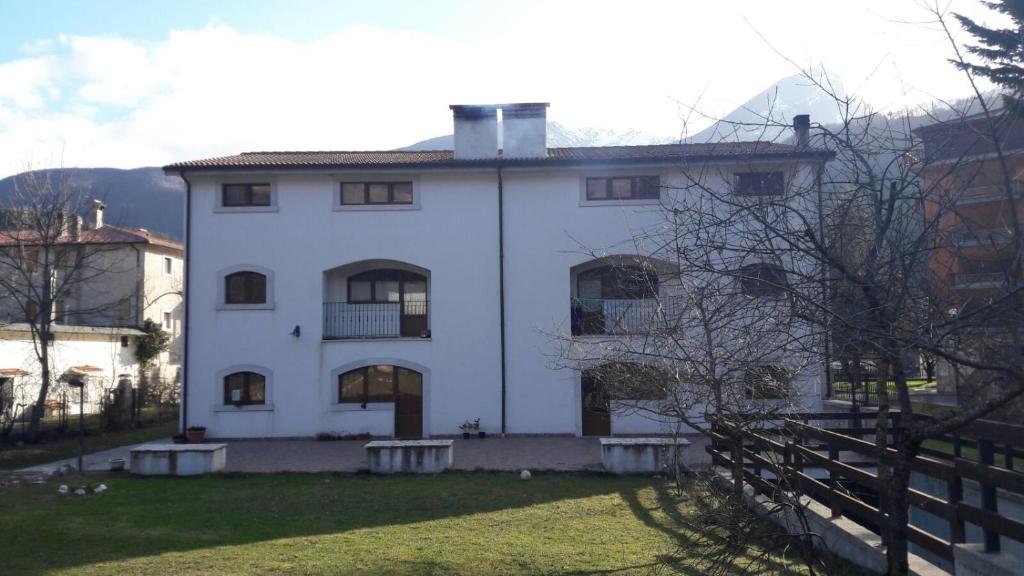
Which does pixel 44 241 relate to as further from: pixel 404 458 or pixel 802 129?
pixel 802 129

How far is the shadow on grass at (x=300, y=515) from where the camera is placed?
8320 mm

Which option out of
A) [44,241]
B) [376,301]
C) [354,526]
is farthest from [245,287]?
[354,526]

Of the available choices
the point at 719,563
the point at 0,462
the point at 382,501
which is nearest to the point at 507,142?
the point at 382,501

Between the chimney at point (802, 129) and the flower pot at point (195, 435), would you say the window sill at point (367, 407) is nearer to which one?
the flower pot at point (195, 435)

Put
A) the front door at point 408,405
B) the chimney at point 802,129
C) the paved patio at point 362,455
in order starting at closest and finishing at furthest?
the chimney at point 802,129
the paved patio at point 362,455
the front door at point 408,405

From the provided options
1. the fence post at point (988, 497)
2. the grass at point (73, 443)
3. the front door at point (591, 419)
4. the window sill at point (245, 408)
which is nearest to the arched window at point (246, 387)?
the window sill at point (245, 408)

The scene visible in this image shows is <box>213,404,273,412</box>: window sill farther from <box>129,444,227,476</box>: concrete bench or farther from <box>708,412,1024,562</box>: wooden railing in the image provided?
<box>708,412,1024,562</box>: wooden railing

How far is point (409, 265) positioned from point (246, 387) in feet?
17.6

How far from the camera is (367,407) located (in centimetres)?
2039

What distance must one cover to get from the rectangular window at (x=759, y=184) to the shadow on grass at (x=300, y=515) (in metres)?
3.74

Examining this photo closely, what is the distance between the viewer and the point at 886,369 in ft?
17.2

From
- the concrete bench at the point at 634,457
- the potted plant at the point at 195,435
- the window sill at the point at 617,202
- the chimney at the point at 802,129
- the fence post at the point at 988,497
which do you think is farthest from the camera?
the window sill at the point at 617,202

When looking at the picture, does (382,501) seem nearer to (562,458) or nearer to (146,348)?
(562,458)

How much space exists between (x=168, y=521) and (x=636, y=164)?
1403cm
